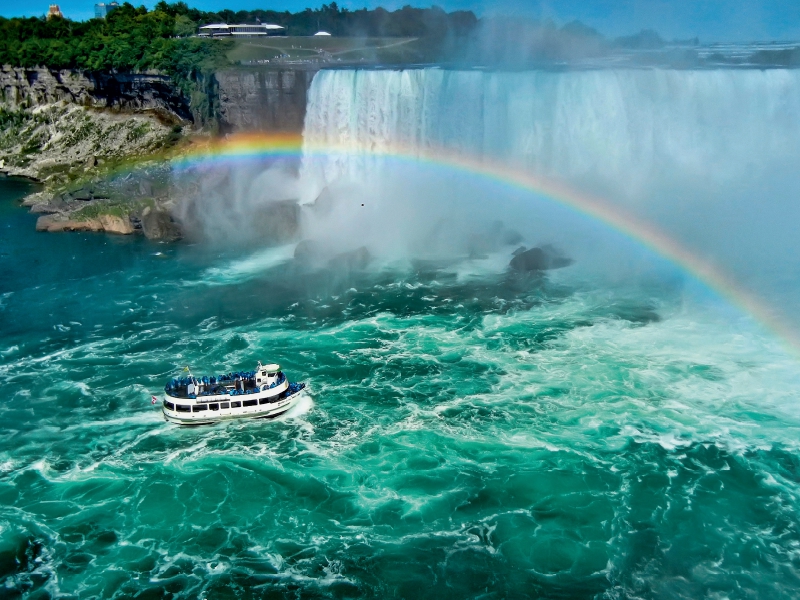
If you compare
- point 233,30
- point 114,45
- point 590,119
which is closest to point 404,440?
point 590,119

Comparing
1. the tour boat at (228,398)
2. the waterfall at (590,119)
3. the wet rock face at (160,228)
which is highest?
the waterfall at (590,119)

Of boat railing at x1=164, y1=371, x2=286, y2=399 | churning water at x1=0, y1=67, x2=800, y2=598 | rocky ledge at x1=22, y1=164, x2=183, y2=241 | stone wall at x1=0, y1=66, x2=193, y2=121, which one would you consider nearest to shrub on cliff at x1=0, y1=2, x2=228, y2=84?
stone wall at x1=0, y1=66, x2=193, y2=121

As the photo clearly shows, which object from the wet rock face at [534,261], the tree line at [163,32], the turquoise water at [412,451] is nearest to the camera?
the turquoise water at [412,451]

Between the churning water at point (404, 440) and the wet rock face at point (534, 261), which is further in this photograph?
the wet rock face at point (534, 261)

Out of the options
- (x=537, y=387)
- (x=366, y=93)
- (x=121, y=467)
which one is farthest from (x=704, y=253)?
(x=121, y=467)

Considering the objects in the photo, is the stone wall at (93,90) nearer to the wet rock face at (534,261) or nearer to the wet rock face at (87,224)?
the wet rock face at (87,224)

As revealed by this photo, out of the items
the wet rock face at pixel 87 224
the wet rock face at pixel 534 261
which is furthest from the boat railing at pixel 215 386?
the wet rock face at pixel 87 224

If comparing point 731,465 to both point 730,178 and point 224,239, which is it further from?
point 224,239
